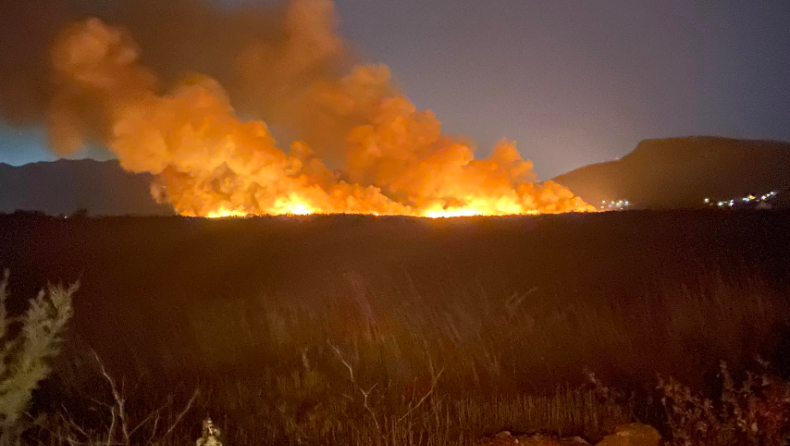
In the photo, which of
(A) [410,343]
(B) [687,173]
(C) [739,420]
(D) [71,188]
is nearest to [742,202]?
(A) [410,343]

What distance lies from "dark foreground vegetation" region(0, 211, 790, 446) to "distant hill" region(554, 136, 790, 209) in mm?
55256

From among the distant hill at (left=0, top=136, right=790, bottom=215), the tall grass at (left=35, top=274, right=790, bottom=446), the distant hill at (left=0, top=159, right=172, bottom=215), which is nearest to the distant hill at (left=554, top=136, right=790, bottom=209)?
the distant hill at (left=0, top=136, right=790, bottom=215)

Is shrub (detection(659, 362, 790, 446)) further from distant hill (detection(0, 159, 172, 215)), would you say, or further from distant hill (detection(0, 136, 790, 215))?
distant hill (detection(0, 136, 790, 215))

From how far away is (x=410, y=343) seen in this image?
734cm

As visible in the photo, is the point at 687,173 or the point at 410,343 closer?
the point at 410,343

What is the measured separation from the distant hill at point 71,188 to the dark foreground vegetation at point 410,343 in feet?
63.1

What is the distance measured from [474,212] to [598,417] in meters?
18.3

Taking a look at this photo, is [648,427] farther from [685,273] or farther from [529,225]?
[529,225]

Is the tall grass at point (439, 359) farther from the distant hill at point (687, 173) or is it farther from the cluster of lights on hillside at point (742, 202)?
the distant hill at point (687, 173)

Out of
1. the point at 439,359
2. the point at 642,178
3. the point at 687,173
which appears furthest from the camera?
the point at 687,173

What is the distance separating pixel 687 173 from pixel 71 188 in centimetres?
7639

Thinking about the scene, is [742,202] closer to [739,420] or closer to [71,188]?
[739,420]

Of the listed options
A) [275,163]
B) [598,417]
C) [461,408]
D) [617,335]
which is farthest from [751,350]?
[275,163]

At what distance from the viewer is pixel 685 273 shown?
1053 centimetres
